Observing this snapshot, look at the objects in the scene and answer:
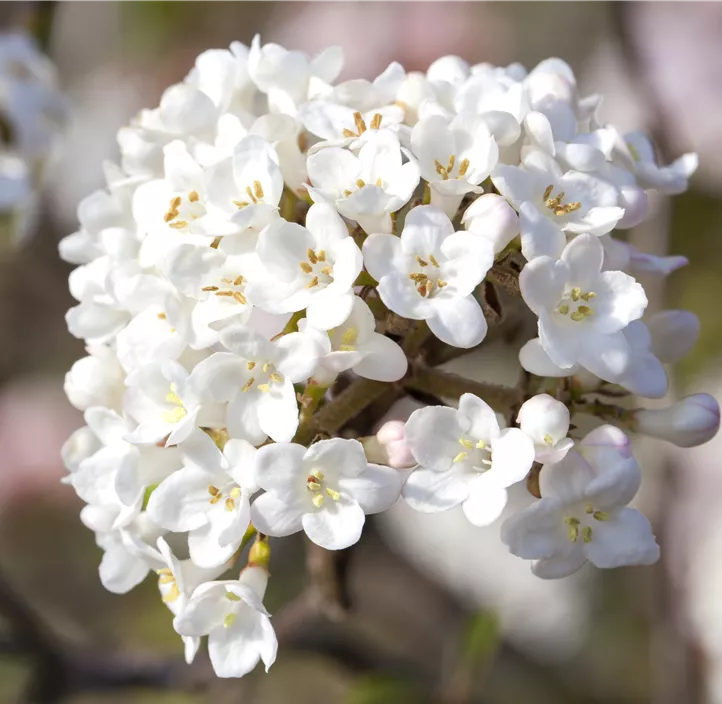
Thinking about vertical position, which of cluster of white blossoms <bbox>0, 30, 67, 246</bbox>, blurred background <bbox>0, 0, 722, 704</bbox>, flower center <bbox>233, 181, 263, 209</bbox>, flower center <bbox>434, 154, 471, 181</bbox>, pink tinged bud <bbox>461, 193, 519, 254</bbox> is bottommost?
blurred background <bbox>0, 0, 722, 704</bbox>

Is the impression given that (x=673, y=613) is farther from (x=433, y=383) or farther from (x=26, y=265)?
(x=26, y=265)

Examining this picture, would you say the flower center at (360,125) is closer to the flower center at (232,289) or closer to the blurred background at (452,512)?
the flower center at (232,289)

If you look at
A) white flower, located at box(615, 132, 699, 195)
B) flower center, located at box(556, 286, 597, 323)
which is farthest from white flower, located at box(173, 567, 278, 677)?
white flower, located at box(615, 132, 699, 195)

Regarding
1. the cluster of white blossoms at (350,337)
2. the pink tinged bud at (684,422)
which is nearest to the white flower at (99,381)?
the cluster of white blossoms at (350,337)

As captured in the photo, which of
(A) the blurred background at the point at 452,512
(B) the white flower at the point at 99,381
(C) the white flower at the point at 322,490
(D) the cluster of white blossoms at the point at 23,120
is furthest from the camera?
(A) the blurred background at the point at 452,512

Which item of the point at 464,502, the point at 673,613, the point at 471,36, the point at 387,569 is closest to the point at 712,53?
the point at 471,36

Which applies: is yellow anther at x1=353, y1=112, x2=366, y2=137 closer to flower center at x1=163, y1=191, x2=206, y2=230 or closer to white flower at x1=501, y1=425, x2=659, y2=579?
flower center at x1=163, y1=191, x2=206, y2=230
